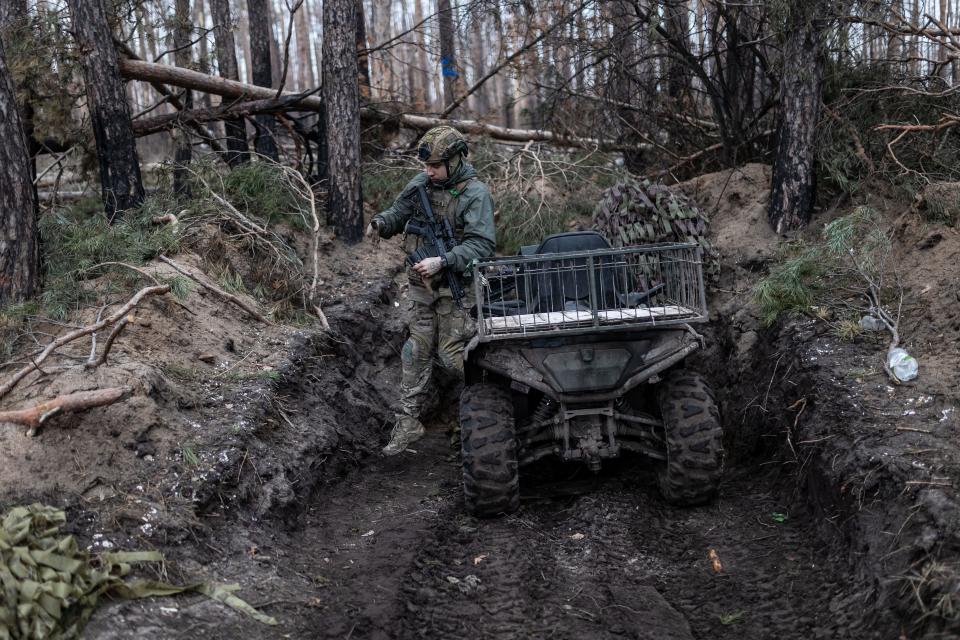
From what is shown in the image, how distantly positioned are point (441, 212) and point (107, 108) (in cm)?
383

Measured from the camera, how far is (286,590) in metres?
4.09

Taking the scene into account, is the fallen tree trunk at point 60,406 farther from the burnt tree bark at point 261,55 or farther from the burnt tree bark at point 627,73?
the burnt tree bark at point 261,55

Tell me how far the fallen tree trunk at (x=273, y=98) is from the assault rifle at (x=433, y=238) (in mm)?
3889

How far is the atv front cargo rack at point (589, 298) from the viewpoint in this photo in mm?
4895

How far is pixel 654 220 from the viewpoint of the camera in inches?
323

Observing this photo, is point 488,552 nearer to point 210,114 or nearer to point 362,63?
point 210,114

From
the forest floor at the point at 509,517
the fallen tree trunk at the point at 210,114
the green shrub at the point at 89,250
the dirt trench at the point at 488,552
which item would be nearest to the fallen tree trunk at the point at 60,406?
the forest floor at the point at 509,517

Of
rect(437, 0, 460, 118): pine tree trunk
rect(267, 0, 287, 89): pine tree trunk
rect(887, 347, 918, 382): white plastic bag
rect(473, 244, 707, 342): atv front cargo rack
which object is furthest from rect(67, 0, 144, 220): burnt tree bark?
rect(267, 0, 287, 89): pine tree trunk

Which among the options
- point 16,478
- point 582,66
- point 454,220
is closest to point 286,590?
point 16,478

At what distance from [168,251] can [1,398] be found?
8.70 ft

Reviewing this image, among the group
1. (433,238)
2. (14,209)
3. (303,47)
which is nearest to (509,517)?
(433,238)

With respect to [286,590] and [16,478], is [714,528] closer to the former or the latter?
[286,590]

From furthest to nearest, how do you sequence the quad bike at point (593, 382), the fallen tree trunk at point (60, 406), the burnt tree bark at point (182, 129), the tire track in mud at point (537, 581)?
the burnt tree bark at point (182, 129) → the quad bike at point (593, 382) → the fallen tree trunk at point (60, 406) → the tire track in mud at point (537, 581)

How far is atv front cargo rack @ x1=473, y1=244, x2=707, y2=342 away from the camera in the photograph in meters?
4.89
